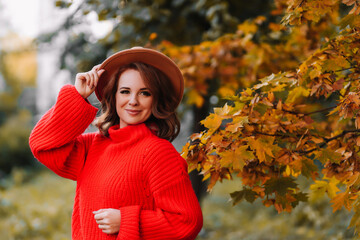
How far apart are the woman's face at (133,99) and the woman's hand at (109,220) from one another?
411mm

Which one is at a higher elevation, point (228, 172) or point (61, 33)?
point (61, 33)

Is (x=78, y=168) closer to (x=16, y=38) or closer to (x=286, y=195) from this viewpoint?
(x=286, y=195)

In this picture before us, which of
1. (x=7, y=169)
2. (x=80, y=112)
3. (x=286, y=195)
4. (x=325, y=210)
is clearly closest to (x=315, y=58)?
(x=286, y=195)

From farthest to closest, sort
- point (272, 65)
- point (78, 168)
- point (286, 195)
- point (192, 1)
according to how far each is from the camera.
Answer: point (192, 1)
point (272, 65)
point (286, 195)
point (78, 168)

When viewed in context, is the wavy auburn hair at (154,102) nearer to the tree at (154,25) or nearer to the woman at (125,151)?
the woman at (125,151)

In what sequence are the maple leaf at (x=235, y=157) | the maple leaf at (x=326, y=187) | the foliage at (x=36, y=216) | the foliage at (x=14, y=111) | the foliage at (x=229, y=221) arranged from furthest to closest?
the foliage at (x=14, y=111) → the foliage at (x=36, y=216) → the foliage at (x=229, y=221) → the maple leaf at (x=326, y=187) → the maple leaf at (x=235, y=157)

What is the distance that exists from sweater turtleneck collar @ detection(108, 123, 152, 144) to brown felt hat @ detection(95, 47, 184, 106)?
0.29 m

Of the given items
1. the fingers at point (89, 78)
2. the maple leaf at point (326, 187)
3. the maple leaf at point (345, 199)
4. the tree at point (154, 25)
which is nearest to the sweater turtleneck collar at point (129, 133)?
the fingers at point (89, 78)

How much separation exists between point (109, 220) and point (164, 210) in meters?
0.22

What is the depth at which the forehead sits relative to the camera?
6.24 ft

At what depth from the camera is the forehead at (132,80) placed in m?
1.90

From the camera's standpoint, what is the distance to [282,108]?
82.1 inches

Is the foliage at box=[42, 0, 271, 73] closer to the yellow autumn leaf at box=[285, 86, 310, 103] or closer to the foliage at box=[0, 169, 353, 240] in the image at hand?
the yellow autumn leaf at box=[285, 86, 310, 103]

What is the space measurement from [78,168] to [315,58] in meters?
1.26
